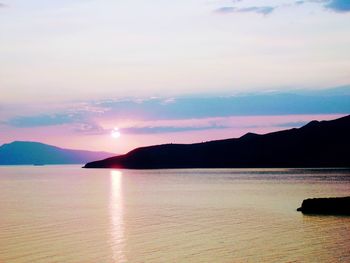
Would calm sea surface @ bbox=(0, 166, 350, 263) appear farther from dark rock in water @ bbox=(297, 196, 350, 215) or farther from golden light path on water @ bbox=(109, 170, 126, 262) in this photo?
dark rock in water @ bbox=(297, 196, 350, 215)

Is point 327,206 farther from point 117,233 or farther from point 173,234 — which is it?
point 117,233

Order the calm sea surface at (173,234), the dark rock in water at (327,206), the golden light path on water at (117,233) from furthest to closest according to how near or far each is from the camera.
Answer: the dark rock in water at (327,206) < the golden light path on water at (117,233) < the calm sea surface at (173,234)

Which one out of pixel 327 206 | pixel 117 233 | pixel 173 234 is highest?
pixel 327 206

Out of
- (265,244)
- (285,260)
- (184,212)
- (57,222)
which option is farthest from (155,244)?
(184,212)

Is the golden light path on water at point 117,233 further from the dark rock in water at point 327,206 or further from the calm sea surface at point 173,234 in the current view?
the dark rock in water at point 327,206

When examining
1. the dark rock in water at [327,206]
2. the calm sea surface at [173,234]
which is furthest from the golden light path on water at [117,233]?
the dark rock in water at [327,206]

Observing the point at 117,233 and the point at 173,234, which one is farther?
the point at 117,233

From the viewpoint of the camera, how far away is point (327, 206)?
83.5 m

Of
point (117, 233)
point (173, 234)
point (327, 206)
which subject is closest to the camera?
A: point (173, 234)

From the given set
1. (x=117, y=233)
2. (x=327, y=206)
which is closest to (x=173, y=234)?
(x=117, y=233)

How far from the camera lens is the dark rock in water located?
268 ft

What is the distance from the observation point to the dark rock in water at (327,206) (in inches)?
3214

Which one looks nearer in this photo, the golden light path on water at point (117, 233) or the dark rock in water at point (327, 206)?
the golden light path on water at point (117, 233)

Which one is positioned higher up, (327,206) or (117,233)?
(327,206)
